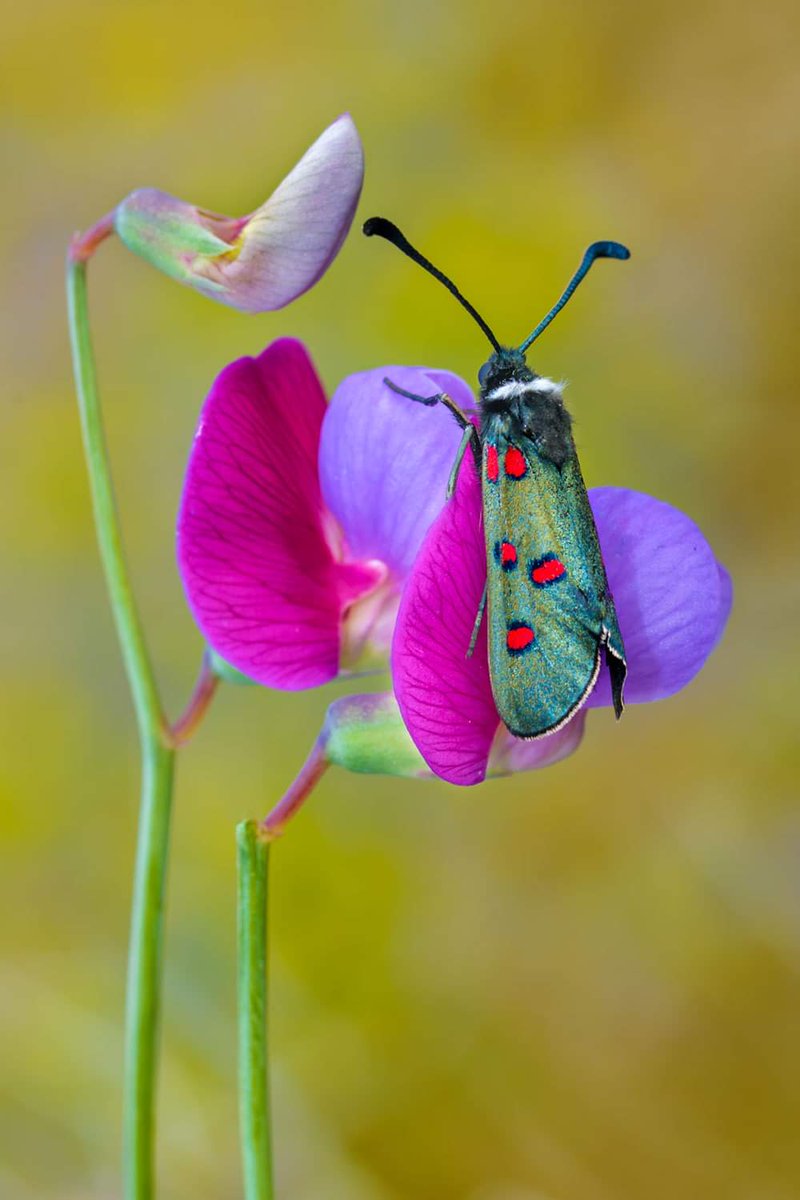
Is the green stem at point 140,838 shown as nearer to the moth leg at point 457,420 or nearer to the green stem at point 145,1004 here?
the green stem at point 145,1004

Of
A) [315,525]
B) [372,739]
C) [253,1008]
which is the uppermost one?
[315,525]

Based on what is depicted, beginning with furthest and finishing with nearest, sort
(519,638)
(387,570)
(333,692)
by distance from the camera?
1. (333,692)
2. (387,570)
3. (519,638)

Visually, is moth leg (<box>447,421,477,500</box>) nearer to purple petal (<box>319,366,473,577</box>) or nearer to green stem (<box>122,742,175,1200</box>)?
purple petal (<box>319,366,473,577</box>)

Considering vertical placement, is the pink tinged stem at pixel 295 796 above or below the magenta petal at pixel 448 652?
below

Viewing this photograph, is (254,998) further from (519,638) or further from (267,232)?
(267,232)

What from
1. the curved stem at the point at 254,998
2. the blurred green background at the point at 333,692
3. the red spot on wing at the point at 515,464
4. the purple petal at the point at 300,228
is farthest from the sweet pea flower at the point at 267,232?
the blurred green background at the point at 333,692

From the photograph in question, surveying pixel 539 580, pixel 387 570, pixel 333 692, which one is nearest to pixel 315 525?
pixel 387 570
